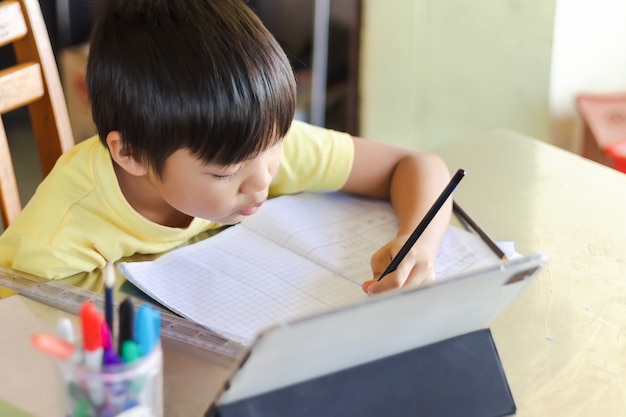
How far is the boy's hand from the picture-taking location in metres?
0.89

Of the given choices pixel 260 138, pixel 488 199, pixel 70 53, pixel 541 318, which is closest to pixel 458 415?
pixel 541 318

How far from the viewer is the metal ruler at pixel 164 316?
0.82m

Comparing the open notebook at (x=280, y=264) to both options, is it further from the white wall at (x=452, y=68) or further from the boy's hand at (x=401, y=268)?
the white wall at (x=452, y=68)

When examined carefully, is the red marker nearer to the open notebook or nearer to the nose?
the open notebook

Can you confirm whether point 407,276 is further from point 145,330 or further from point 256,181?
point 145,330

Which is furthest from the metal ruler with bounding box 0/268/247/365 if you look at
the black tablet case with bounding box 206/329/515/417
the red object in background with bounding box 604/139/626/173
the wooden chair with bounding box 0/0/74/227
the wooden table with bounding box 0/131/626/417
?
the red object in background with bounding box 604/139/626/173

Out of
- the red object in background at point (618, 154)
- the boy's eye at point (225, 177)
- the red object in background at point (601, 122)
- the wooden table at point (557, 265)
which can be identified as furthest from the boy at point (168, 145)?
the red object in background at point (601, 122)

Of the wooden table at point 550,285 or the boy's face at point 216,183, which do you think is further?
the boy's face at point 216,183

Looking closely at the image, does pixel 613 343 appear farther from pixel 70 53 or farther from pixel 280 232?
pixel 70 53

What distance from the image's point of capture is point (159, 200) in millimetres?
1091

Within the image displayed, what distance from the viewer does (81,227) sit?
101 cm

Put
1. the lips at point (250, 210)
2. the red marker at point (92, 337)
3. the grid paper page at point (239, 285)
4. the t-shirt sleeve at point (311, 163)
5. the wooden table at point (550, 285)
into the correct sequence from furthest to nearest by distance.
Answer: the t-shirt sleeve at point (311, 163) → the lips at point (250, 210) → the grid paper page at point (239, 285) → the wooden table at point (550, 285) → the red marker at point (92, 337)

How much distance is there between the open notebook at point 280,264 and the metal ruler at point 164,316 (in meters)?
0.01

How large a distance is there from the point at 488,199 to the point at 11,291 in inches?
24.6
